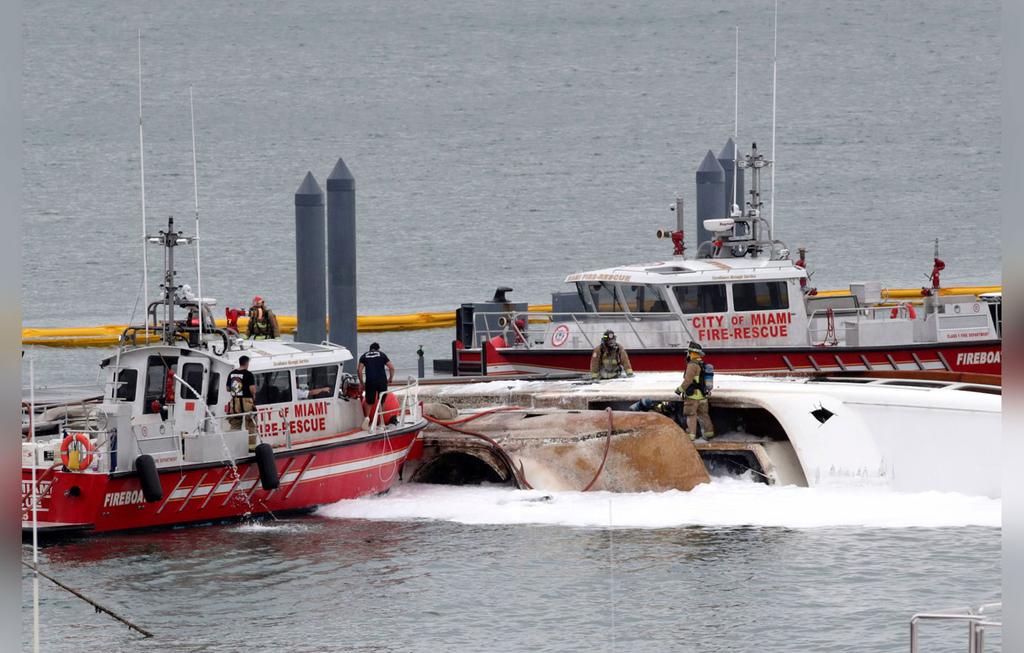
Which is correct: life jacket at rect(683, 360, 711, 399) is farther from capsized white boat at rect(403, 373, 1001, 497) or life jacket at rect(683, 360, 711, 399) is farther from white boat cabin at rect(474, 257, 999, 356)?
white boat cabin at rect(474, 257, 999, 356)

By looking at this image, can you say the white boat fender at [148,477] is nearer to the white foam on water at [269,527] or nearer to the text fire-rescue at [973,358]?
the white foam on water at [269,527]

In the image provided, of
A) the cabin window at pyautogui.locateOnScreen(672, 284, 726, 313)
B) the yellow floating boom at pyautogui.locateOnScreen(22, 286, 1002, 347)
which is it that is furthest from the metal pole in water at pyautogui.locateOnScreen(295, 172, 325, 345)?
the yellow floating boom at pyautogui.locateOnScreen(22, 286, 1002, 347)

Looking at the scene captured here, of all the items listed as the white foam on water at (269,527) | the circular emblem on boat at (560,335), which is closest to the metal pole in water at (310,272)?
the circular emblem on boat at (560,335)

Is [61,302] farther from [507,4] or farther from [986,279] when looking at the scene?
[507,4]

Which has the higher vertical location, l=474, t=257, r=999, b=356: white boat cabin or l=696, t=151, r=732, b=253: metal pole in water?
l=696, t=151, r=732, b=253: metal pole in water

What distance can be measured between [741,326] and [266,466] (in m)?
9.58

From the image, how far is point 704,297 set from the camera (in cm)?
2428

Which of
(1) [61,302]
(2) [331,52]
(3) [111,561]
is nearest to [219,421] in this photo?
(3) [111,561]

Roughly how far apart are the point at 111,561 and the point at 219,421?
6.75ft

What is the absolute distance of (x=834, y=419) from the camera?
18781 mm

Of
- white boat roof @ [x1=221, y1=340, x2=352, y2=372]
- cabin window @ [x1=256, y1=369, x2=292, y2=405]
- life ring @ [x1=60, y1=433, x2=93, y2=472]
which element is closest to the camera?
life ring @ [x1=60, y1=433, x2=93, y2=472]

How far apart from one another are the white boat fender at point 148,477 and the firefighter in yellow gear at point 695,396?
648cm

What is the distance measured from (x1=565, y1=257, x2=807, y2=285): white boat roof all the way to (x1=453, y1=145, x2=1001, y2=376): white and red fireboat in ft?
0.05

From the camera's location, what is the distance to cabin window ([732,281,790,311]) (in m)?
24.4
